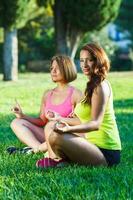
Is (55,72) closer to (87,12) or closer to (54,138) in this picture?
(54,138)

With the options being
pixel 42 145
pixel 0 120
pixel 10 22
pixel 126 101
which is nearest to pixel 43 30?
pixel 10 22

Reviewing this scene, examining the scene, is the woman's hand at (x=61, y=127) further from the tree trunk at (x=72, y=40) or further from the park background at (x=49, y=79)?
the tree trunk at (x=72, y=40)

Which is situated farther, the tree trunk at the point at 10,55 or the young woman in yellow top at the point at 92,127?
the tree trunk at the point at 10,55

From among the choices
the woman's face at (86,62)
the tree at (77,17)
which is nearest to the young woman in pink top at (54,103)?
the woman's face at (86,62)

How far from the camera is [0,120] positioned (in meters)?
11.3

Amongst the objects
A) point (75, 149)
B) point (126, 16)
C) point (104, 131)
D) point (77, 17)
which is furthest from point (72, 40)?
point (75, 149)

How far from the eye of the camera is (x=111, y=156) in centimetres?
626

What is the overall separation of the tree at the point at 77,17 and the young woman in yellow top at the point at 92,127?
18.8 metres

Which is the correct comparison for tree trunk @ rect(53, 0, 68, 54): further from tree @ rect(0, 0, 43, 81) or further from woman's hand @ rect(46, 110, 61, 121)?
woman's hand @ rect(46, 110, 61, 121)

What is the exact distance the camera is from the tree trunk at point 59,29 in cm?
2541

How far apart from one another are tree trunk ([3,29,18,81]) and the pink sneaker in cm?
1700

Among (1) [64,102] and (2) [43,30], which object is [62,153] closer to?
(1) [64,102]

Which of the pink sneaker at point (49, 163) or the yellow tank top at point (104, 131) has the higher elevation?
the yellow tank top at point (104, 131)

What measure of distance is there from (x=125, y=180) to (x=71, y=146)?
0.68 m
